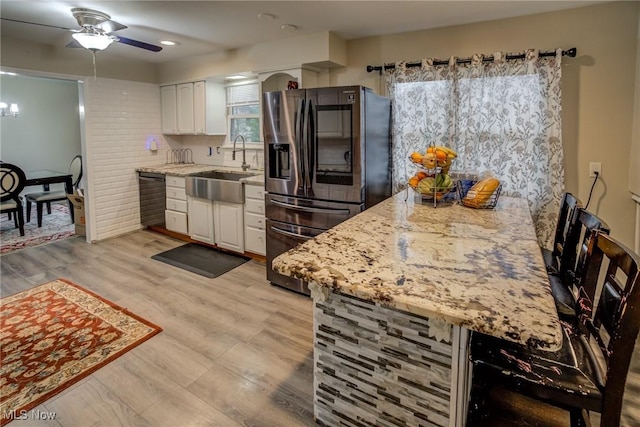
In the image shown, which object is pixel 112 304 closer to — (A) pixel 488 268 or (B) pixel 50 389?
(B) pixel 50 389

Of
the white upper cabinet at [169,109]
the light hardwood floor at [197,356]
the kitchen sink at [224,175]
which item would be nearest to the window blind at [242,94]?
the white upper cabinet at [169,109]

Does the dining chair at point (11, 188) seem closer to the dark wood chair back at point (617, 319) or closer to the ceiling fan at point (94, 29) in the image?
the ceiling fan at point (94, 29)

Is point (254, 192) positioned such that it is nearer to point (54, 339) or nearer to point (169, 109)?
point (54, 339)

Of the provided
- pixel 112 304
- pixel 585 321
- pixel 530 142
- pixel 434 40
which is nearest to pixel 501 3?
pixel 434 40

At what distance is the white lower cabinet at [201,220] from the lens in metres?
4.32

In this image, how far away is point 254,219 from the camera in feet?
12.8

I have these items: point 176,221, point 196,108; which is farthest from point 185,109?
point 176,221

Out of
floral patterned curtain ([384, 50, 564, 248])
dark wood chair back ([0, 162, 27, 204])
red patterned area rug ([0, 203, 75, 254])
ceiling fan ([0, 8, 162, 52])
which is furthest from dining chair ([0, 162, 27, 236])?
floral patterned curtain ([384, 50, 564, 248])

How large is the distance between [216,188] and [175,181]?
0.86 metres

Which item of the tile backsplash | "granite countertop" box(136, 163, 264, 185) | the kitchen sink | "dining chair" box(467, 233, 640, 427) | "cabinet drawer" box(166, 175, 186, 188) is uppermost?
the tile backsplash

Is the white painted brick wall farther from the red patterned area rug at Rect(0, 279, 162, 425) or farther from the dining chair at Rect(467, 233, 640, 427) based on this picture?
the dining chair at Rect(467, 233, 640, 427)

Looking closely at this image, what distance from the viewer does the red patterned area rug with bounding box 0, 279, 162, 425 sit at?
6.67 feet

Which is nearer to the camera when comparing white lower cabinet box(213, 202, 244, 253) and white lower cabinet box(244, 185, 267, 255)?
white lower cabinet box(244, 185, 267, 255)

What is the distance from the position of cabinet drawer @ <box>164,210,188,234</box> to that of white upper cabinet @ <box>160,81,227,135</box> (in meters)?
1.14
